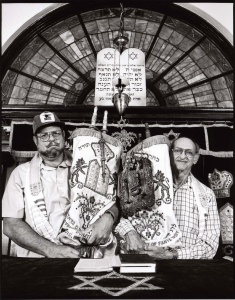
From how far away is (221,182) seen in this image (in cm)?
321

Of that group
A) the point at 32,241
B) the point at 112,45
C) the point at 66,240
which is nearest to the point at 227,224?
the point at 66,240

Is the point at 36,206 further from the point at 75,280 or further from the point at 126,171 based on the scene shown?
the point at 75,280

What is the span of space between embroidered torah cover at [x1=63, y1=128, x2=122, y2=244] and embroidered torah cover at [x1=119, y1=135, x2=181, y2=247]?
15 centimetres

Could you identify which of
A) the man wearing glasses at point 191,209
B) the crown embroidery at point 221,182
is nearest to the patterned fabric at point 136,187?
the man wearing glasses at point 191,209

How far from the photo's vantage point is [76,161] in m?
2.69

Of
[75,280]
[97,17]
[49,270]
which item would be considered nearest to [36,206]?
[49,270]

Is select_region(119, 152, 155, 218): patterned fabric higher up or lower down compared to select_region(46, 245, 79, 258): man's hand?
higher up

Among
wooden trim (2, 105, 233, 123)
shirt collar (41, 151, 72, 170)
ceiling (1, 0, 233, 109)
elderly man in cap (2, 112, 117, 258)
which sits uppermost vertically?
ceiling (1, 0, 233, 109)

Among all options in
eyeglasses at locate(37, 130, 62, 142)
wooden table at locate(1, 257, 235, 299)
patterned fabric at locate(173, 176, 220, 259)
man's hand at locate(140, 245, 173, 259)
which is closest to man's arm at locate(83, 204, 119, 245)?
man's hand at locate(140, 245, 173, 259)

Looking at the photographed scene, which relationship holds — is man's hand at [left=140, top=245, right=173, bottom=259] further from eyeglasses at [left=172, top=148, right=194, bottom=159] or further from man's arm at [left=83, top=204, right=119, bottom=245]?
eyeglasses at [left=172, top=148, right=194, bottom=159]

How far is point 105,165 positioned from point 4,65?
2241 millimetres

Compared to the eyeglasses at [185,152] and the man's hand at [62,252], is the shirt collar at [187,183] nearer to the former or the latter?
the eyeglasses at [185,152]

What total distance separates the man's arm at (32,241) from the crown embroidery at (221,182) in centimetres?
162

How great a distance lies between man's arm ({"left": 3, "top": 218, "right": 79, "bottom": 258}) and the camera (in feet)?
7.87
